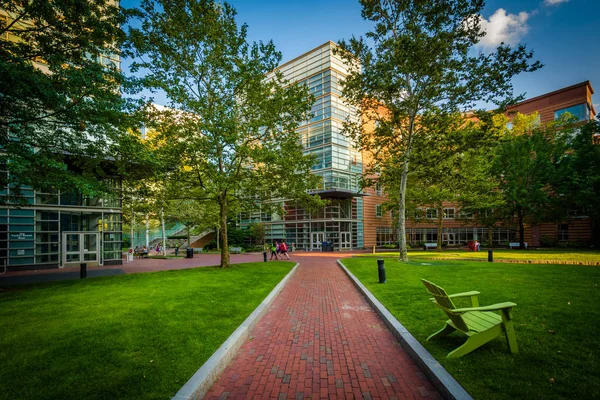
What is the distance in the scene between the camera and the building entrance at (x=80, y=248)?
1984cm

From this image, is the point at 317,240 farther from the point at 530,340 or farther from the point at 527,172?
the point at 530,340

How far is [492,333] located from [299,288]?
743 cm

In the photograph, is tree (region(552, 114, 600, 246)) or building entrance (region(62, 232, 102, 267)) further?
tree (region(552, 114, 600, 246))

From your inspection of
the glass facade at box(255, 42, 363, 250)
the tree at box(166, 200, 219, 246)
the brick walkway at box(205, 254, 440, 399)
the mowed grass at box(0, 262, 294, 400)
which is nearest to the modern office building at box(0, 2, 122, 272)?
the tree at box(166, 200, 219, 246)

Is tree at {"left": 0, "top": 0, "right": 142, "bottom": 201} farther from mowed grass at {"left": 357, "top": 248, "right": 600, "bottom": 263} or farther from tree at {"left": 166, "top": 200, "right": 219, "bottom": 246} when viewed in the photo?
tree at {"left": 166, "top": 200, "right": 219, "bottom": 246}

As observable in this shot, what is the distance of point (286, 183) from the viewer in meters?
17.0

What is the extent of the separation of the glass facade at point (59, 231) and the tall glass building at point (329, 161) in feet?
58.8

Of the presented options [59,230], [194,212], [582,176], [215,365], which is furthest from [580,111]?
[59,230]

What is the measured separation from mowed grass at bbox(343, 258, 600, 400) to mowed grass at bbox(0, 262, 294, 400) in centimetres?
383

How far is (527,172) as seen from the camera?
30359 millimetres

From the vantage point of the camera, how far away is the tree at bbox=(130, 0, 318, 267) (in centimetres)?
1434

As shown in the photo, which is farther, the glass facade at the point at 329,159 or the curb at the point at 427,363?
the glass facade at the point at 329,159

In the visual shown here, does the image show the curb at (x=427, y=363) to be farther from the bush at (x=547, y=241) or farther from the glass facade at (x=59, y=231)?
the bush at (x=547, y=241)

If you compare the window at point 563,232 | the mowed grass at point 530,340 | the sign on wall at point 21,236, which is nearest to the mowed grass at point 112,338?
the mowed grass at point 530,340
